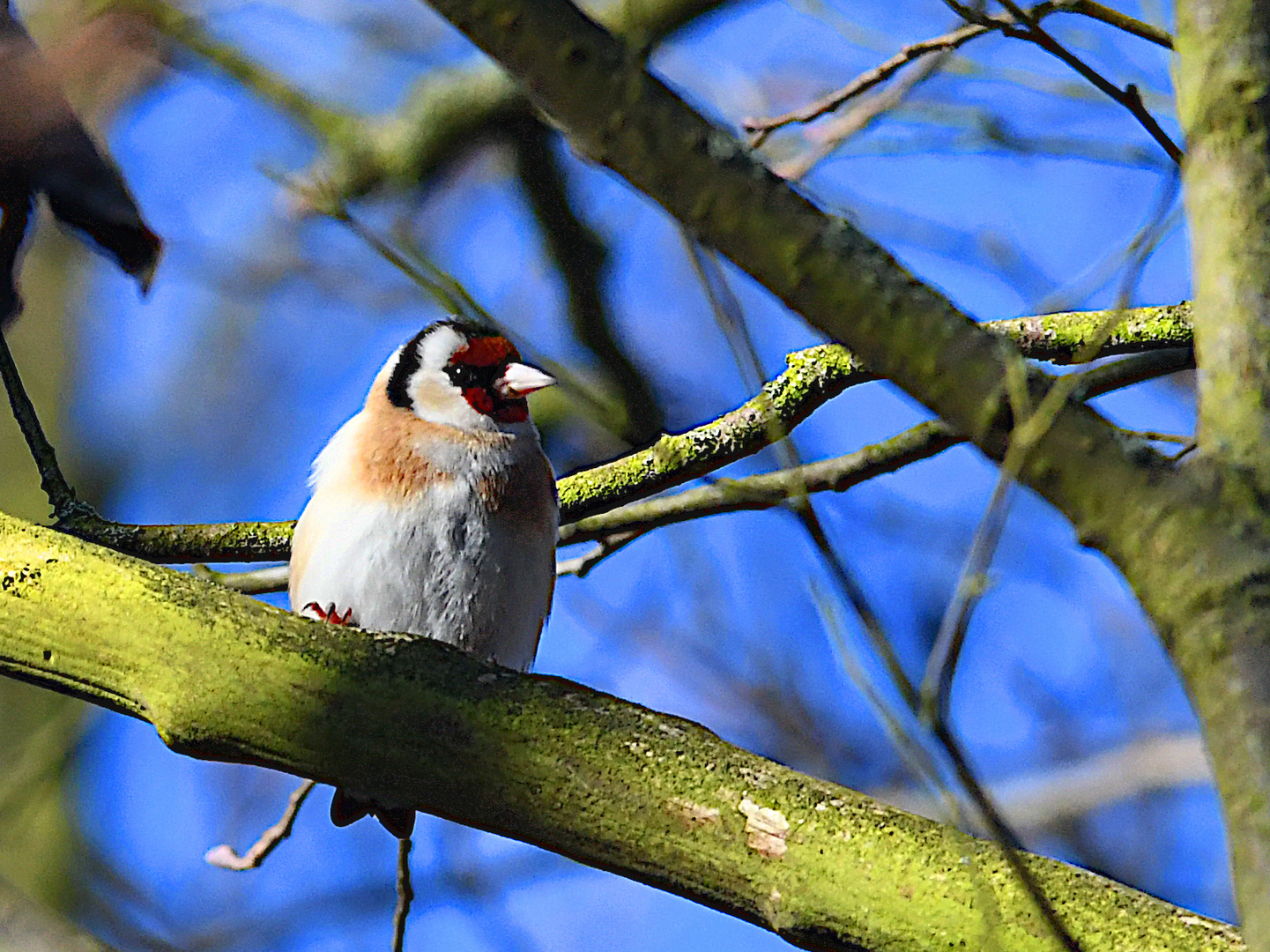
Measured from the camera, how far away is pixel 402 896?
2709 millimetres

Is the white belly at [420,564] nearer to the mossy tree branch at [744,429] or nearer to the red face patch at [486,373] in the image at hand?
the mossy tree branch at [744,429]

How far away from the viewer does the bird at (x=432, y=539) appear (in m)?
3.29

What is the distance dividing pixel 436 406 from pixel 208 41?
2.60 meters

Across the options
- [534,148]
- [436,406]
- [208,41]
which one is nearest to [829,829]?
[436,406]

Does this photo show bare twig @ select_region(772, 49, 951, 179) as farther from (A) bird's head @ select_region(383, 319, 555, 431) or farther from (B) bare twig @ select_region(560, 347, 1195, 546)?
(B) bare twig @ select_region(560, 347, 1195, 546)

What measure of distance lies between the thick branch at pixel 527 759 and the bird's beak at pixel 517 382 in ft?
4.94

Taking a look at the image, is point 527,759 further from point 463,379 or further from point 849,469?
point 463,379

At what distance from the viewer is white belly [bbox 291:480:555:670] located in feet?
10.8

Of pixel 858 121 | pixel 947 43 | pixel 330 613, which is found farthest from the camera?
pixel 858 121

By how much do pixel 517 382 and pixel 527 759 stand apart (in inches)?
67.4

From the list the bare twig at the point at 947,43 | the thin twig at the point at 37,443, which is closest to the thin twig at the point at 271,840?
the thin twig at the point at 37,443

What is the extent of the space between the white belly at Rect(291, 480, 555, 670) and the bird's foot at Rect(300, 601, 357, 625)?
14mm

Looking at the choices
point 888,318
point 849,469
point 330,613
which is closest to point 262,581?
point 330,613

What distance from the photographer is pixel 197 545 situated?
307 centimetres
